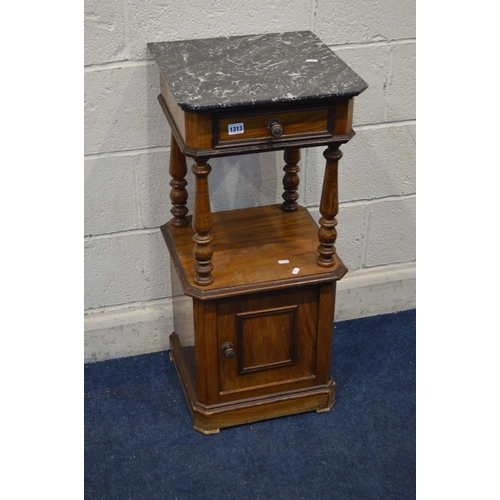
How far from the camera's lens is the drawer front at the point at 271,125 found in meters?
2.21

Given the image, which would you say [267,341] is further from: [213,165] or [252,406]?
[213,165]

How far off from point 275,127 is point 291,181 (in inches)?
25.8

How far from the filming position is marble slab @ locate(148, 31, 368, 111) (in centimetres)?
219

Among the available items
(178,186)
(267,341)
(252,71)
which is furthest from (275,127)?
(267,341)

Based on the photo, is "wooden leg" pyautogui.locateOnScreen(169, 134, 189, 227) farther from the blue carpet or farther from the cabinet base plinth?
the blue carpet

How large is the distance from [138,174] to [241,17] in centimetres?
64

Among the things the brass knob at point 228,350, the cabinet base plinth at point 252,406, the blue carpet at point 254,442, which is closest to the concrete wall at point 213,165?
the blue carpet at point 254,442

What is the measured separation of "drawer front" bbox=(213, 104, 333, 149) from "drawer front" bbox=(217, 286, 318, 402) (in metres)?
0.54

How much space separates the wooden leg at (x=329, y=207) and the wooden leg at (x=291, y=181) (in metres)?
0.36

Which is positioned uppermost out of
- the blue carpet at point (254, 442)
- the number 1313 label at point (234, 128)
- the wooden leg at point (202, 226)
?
the number 1313 label at point (234, 128)

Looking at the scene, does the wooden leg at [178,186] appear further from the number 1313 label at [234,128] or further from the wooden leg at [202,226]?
the number 1313 label at [234,128]

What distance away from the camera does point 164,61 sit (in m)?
2.46

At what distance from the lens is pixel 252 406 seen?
273 cm

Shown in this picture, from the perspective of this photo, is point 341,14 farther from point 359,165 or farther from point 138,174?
point 138,174
